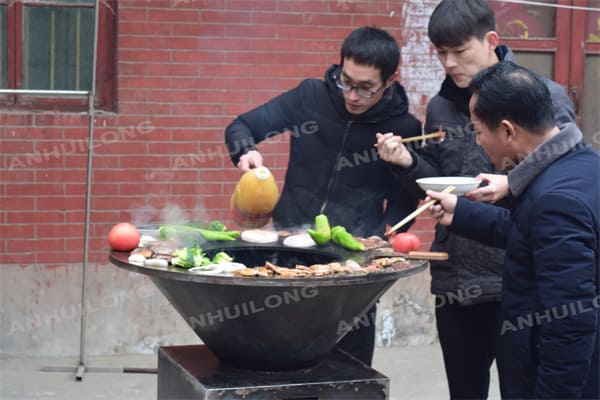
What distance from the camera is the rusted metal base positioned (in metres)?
3.14

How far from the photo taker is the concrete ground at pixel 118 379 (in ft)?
17.4

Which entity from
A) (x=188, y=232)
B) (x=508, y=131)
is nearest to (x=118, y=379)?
(x=188, y=232)

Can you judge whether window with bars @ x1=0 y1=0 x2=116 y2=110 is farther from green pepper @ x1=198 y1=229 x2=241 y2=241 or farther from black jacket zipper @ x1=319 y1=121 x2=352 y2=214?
green pepper @ x1=198 y1=229 x2=241 y2=241

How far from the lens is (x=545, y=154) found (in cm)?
287

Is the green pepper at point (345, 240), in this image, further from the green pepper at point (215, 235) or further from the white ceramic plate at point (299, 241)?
the green pepper at point (215, 235)

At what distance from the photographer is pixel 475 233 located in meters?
3.33

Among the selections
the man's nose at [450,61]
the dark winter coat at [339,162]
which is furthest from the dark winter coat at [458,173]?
the dark winter coat at [339,162]

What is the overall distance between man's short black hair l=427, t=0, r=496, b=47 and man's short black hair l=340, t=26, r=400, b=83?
26 cm

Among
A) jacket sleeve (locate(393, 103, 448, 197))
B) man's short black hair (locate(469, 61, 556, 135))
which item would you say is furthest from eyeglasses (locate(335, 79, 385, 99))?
man's short black hair (locate(469, 61, 556, 135))

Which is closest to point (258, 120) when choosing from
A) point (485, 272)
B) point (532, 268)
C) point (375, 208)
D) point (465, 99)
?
point (375, 208)

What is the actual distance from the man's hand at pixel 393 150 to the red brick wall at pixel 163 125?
7.42 ft

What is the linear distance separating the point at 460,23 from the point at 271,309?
134 cm

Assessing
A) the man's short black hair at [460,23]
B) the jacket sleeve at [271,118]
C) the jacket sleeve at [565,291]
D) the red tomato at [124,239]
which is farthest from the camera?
the jacket sleeve at [271,118]

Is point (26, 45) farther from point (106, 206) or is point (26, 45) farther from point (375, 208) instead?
point (375, 208)
